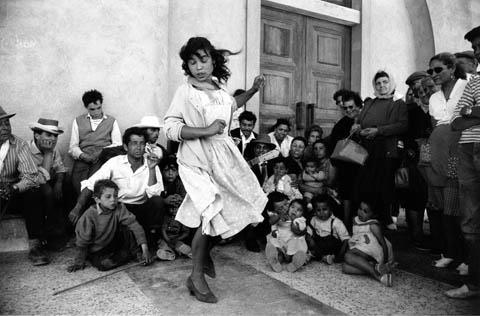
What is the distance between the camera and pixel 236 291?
276cm

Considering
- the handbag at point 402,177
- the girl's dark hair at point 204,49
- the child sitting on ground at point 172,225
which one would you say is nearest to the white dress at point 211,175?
the girl's dark hair at point 204,49

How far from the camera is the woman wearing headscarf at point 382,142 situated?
385cm

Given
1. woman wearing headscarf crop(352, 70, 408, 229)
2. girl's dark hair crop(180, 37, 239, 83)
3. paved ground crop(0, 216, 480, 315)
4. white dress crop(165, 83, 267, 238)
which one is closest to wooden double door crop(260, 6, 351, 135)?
woman wearing headscarf crop(352, 70, 408, 229)

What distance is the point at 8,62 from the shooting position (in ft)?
14.1

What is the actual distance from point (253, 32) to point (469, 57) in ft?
9.68

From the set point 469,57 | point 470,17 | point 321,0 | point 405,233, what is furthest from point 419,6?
point 405,233

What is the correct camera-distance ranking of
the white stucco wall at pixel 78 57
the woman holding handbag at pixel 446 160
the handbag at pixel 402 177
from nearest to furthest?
1. the woman holding handbag at pixel 446 160
2. the handbag at pixel 402 177
3. the white stucco wall at pixel 78 57

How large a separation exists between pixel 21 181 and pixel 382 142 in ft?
10.8

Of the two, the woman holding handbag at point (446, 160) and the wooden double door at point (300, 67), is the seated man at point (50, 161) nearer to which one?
the wooden double door at point (300, 67)

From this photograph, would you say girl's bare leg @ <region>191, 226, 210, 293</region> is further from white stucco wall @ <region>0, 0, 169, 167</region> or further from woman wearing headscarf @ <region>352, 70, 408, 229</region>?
white stucco wall @ <region>0, 0, 169, 167</region>

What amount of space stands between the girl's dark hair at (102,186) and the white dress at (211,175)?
102 cm

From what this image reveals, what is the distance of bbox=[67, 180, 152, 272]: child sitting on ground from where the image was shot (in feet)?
10.7

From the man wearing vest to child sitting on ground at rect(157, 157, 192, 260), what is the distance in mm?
893

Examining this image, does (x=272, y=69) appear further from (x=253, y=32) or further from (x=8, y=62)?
(x=8, y=62)
